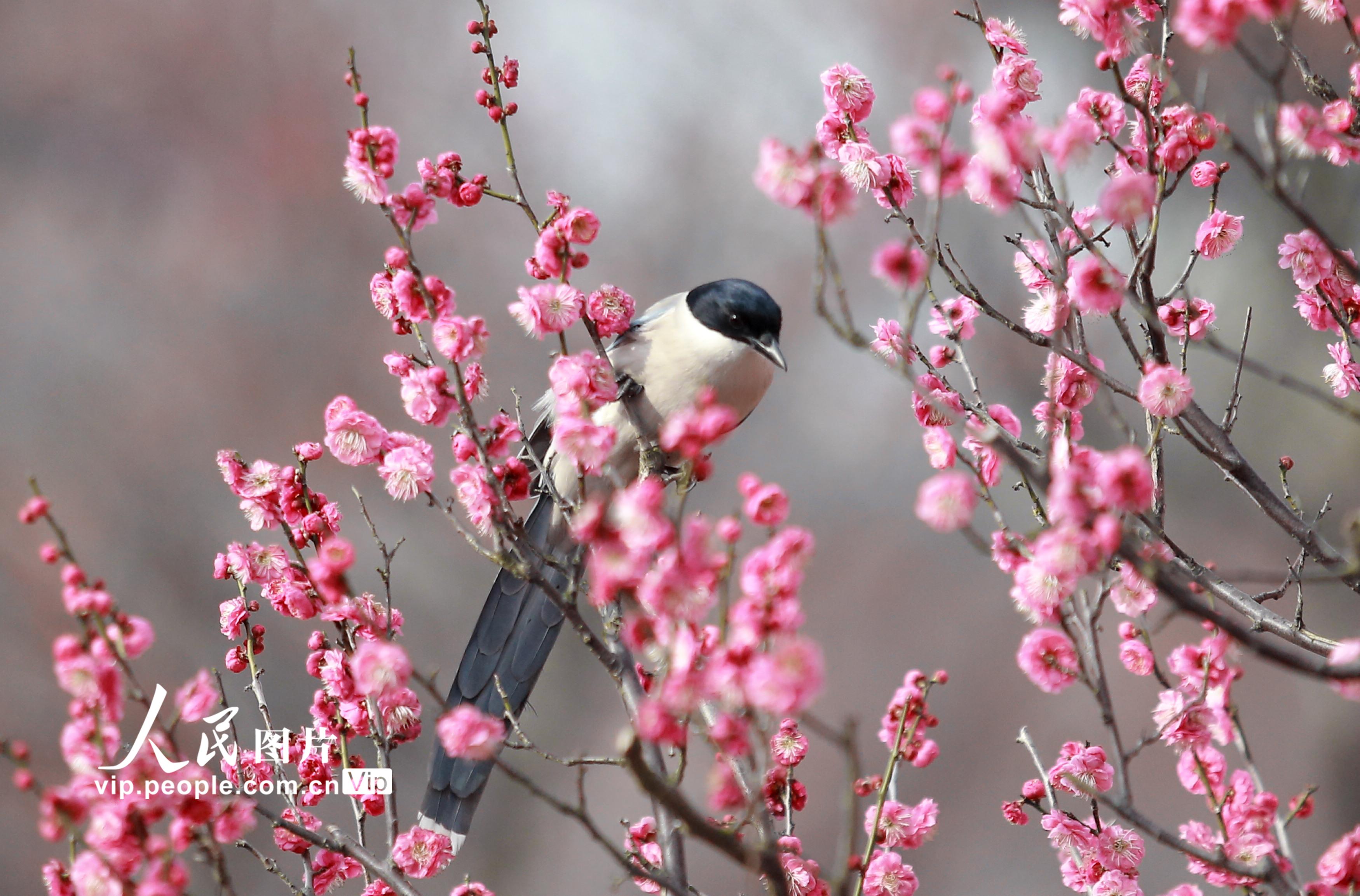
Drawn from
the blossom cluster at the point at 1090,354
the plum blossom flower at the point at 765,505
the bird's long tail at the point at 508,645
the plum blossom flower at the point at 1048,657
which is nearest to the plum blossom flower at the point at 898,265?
the blossom cluster at the point at 1090,354

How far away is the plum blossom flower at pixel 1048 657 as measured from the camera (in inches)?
32.8

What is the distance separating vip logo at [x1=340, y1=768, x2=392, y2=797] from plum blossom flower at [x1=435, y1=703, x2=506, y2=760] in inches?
14.2

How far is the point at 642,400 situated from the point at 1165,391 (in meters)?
0.83

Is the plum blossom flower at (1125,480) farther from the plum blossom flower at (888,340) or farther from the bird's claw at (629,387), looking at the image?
the bird's claw at (629,387)

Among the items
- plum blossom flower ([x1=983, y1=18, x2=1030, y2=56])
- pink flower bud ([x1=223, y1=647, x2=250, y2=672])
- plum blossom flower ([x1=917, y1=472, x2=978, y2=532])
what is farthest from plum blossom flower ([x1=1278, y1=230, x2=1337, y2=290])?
pink flower bud ([x1=223, y1=647, x2=250, y2=672])

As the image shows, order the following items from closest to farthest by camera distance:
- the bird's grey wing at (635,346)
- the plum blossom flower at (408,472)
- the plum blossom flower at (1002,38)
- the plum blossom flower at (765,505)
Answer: the plum blossom flower at (765,505) → the plum blossom flower at (408,472) → the plum blossom flower at (1002,38) → the bird's grey wing at (635,346)

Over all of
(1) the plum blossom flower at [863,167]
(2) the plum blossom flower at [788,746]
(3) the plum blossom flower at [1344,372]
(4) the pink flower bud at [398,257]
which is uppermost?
(1) the plum blossom flower at [863,167]

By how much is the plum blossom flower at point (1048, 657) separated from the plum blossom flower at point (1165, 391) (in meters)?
0.23

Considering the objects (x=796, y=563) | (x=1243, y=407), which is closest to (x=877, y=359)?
(x=796, y=563)

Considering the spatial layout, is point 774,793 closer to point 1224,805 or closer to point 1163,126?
point 1224,805

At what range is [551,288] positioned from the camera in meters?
0.98

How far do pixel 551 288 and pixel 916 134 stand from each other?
387mm

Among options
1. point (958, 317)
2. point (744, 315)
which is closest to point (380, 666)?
point (958, 317)

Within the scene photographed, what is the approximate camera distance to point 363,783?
1129 mm
